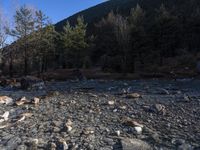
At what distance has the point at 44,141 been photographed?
7852mm

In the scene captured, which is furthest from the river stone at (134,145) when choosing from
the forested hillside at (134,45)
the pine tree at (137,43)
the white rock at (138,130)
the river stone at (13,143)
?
the pine tree at (137,43)

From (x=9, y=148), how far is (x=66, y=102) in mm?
5628

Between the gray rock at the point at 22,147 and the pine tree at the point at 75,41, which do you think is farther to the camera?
the pine tree at the point at 75,41

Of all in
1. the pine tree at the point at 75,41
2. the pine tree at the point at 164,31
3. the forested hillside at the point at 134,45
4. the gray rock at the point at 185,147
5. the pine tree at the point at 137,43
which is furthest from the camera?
the pine tree at the point at 75,41

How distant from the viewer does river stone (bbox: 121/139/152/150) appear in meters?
7.41

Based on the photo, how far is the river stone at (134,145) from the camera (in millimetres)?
7414

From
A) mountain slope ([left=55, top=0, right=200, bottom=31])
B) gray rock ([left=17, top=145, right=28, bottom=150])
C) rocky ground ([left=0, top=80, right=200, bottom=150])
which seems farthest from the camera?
mountain slope ([left=55, top=0, right=200, bottom=31])

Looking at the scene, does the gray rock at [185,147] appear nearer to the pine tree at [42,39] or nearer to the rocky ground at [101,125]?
the rocky ground at [101,125]

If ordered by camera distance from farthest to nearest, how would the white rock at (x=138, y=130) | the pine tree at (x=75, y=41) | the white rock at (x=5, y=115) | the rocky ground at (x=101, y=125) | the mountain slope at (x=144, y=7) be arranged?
1. the mountain slope at (x=144, y=7)
2. the pine tree at (x=75, y=41)
3. the white rock at (x=5, y=115)
4. the white rock at (x=138, y=130)
5. the rocky ground at (x=101, y=125)

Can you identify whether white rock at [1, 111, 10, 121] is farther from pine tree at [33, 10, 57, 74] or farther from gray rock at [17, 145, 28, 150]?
pine tree at [33, 10, 57, 74]

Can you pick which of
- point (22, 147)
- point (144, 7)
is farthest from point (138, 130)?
point (144, 7)

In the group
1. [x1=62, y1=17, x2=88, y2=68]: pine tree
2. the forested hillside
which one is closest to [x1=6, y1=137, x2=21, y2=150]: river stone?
the forested hillside

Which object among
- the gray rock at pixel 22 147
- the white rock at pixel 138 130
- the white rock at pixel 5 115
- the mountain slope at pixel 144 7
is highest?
the mountain slope at pixel 144 7

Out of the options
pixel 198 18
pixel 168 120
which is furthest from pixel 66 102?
pixel 198 18
